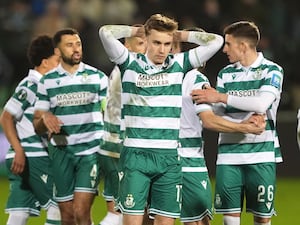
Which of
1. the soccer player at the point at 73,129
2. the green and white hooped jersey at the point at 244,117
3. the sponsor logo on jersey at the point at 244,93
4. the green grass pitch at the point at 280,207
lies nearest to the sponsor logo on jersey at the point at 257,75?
the green and white hooped jersey at the point at 244,117

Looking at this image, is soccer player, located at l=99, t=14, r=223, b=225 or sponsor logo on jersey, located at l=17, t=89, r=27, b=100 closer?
soccer player, located at l=99, t=14, r=223, b=225

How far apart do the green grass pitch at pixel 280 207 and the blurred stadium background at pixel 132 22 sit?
4.39 feet

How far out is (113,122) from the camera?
11148mm

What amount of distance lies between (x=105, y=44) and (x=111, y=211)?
8.02ft

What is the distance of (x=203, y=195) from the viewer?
10.3 meters

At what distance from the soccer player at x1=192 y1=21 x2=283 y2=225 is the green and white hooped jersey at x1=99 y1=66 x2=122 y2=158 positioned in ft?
3.74

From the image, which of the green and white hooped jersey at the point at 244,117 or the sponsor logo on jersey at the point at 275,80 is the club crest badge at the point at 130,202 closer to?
the green and white hooped jersey at the point at 244,117

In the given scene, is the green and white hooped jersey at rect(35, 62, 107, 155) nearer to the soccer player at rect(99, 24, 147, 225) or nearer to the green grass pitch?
the soccer player at rect(99, 24, 147, 225)

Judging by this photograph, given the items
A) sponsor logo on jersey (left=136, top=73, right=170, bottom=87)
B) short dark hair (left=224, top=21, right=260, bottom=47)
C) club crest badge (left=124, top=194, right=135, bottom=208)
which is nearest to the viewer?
club crest badge (left=124, top=194, right=135, bottom=208)

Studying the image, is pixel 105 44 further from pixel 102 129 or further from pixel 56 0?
pixel 56 0

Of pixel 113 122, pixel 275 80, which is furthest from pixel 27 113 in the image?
pixel 275 80

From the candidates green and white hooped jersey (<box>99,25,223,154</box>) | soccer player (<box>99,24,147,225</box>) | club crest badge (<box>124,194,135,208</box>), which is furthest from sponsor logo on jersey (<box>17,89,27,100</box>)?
club crest badge (<box>124,194,135,208</box>)

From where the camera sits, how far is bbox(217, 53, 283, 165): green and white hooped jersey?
10.2 m

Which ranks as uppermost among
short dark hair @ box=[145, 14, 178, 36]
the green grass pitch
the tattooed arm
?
short dark hair @ box=[145, 14, 178, 36]
